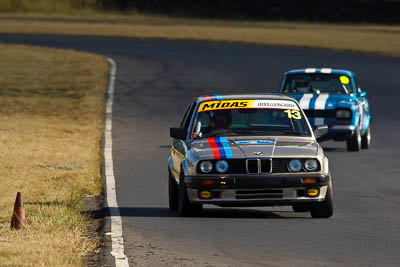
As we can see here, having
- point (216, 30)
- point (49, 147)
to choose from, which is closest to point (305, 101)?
point (49, 147)

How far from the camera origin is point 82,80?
35344 mm

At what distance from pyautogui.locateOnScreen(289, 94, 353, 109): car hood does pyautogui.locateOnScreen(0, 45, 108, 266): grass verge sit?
13.4 ft

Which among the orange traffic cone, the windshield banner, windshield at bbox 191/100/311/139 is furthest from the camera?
the windshield banner

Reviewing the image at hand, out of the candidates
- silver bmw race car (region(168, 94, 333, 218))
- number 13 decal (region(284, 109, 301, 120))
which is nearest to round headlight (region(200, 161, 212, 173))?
silver bmw race car (region(168, 94, 333, 218))

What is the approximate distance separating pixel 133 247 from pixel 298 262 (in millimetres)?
1617

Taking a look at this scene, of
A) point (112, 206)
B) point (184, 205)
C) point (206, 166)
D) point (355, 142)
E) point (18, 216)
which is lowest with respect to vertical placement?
point (355, 142)

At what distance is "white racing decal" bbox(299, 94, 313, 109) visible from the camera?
2075 centimetres

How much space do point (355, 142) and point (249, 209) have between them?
8007mm

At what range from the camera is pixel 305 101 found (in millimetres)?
20828

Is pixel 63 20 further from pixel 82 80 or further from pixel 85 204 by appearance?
pixel 85 204

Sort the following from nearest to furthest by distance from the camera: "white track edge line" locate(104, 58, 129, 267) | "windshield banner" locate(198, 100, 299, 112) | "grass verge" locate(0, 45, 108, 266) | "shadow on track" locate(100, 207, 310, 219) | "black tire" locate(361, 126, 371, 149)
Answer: "white track edge line" locate(104, 58, 129, 267) < "grass verge" locate(0, 45, 108, 266) < "shadow on track" locate(100, 207, 310, 219) < "windshield banner" locate(198, 100, 299, 112) < "black tire" locate(361, 126, 371, 149)

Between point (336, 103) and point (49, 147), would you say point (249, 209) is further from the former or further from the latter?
point (49, 147)

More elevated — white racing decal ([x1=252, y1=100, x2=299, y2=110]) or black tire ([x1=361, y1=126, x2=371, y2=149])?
white racing decal ([x1=252, y1=100, x2=299, y2=110])

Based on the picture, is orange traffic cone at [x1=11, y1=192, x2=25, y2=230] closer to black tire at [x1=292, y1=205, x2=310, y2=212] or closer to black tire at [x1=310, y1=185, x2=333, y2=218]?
black tire at [x1=310, y1=185, x2=333, y2=218]
